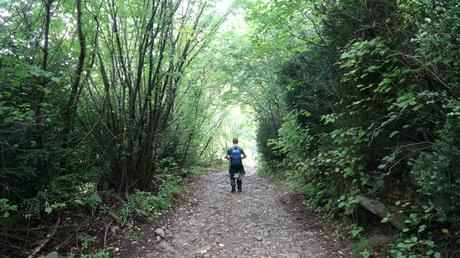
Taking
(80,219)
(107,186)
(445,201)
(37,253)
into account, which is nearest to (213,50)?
(107,186)

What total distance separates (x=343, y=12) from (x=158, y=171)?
754 cm

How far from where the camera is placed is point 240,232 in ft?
22.5

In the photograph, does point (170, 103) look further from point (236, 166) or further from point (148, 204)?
point (236, 166)

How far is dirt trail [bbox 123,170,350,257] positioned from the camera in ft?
A: 19.0

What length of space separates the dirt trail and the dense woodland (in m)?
0.49

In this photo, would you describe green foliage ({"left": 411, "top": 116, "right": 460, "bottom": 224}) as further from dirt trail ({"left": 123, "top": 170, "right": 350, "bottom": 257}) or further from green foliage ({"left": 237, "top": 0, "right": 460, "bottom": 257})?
dirt trail ({"left": 123, "top": 170, "right": 350, "bottom": 257})

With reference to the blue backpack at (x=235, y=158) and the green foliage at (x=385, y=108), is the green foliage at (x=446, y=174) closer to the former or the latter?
the green foliage at (x=385, y=108)

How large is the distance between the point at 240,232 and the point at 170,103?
4230 mm

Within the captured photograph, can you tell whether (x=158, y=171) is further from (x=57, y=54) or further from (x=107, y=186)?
(x=57, y=54)

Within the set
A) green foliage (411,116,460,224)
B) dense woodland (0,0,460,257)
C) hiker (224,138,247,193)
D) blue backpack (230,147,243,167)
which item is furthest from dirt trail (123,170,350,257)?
green foliage (411,116,460,224)

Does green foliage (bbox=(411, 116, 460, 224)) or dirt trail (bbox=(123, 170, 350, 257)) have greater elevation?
green foliage (bbox=(411, 116, 460, 224))

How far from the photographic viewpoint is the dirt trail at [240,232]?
5.78 metres

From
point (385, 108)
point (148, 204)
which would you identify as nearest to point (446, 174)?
point (385, 108)

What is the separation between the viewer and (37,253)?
502 centimetres
